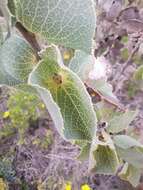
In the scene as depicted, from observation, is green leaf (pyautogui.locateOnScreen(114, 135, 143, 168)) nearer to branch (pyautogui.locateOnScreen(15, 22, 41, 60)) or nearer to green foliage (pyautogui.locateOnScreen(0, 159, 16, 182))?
branch (pyautogui.locateOnScreen(15, 22, 41, 60))

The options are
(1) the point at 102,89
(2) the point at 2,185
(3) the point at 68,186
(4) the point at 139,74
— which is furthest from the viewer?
(3) the point at 68,186

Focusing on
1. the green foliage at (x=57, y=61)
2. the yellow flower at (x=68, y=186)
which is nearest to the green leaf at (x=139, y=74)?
the yellow flower at (x=68, y=186)

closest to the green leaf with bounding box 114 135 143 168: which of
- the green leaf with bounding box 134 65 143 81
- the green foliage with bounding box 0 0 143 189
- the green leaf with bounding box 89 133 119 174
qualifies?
the green leaf with bounding box 89 133 119 174

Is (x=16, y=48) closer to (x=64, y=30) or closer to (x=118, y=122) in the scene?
(x=64, y=30)

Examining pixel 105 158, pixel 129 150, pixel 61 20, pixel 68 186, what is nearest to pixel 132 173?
Result: pixel 129 150

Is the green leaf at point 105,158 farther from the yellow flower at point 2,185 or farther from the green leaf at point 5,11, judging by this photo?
the yellow flower at point 2,185

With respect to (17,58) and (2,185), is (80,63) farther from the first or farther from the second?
(2,185)

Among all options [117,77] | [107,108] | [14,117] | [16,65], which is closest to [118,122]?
[107,108]
